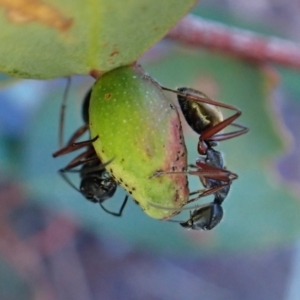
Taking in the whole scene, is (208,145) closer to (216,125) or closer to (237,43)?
(216,125)

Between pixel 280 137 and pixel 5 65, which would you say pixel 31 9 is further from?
pixel 280 137

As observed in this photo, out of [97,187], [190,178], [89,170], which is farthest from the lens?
[190,178]

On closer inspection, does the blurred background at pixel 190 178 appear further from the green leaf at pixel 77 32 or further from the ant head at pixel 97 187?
the green leaf at pixel 77 32

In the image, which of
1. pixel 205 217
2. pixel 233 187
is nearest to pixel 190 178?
pixel 205 217

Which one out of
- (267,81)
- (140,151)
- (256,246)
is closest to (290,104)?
(267,81)

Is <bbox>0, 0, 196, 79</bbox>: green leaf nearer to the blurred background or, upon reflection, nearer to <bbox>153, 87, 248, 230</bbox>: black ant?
<bbox>153, 87, 248, 230</bbox>: black ant

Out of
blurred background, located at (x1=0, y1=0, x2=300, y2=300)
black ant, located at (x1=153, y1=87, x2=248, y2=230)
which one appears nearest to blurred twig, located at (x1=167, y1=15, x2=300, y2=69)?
blurred background, located at (x1=0, y1=0, x2=300, y2=300)

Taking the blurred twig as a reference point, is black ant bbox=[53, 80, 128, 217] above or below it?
below
